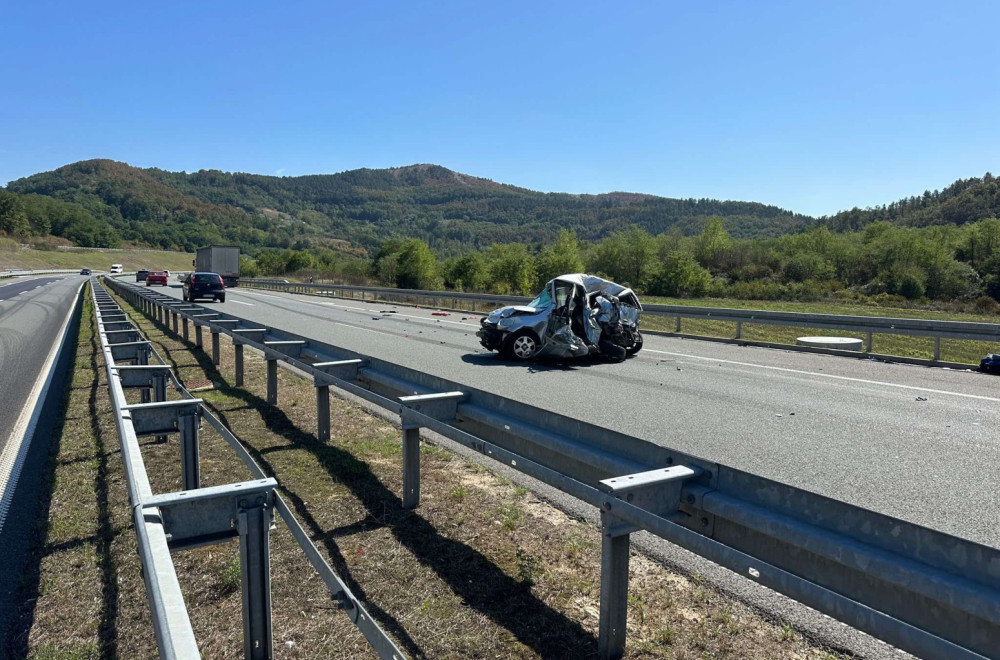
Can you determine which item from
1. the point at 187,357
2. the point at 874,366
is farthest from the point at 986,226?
the point at 187,357

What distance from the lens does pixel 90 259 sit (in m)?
140

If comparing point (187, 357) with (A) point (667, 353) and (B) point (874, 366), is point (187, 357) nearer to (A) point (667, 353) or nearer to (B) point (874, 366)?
(A) point (667, 353)

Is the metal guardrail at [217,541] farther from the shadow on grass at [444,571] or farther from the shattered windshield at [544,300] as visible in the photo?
the shattered windshield at [544,300]

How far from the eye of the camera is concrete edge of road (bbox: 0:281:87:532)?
5.71 metres

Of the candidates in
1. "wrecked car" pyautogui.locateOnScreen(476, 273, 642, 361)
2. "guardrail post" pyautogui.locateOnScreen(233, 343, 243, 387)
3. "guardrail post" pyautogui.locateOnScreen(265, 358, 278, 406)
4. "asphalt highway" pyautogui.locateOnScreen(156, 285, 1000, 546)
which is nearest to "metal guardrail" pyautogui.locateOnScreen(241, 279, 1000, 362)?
"asphalt highway" pyautogui.locateOnScreen(156, 285, 1000, 546)

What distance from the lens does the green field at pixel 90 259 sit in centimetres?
11656

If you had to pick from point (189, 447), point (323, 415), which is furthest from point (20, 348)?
point (189, 447)

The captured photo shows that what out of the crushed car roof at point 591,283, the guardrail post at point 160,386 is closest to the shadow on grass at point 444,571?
the guardrail post at point 160,386

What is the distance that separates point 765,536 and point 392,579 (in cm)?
232

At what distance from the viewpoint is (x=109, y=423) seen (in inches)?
318

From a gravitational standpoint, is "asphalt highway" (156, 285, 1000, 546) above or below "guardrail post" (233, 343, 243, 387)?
below

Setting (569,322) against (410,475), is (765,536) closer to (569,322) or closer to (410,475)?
(410,475)

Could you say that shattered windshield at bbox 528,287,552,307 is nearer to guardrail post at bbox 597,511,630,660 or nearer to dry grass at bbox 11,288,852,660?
dry grass at bbox 11,288,852,660

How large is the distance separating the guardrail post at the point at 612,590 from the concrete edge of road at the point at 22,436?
13.8 feet
